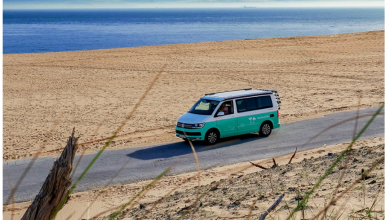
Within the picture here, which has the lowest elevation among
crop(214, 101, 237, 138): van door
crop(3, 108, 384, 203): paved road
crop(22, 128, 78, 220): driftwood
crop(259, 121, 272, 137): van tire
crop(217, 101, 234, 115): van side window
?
crop(3, 108, 384, 203): paved road

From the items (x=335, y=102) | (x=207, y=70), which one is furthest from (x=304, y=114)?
(x=207, y=70)

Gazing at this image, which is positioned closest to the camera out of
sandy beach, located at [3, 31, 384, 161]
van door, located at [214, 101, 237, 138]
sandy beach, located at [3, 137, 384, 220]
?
sandy beach, located at [3, 137, 384, 220]

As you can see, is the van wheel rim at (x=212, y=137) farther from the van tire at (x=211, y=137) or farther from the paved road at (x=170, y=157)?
the paved road at (x=170, y=157)

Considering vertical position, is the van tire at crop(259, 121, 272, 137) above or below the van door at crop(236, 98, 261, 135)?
below

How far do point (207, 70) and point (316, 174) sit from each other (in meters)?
31.0

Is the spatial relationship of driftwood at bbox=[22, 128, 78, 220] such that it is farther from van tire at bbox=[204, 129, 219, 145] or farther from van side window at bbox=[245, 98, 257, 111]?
van side window at bbox=[245, 98, 257, 111]

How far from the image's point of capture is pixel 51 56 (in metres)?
49.9

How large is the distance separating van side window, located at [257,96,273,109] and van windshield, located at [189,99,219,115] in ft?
6.23

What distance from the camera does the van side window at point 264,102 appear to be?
19438 mm

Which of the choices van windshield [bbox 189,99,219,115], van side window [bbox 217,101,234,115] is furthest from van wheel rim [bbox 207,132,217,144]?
van side window [bbox 217,101,234,115]

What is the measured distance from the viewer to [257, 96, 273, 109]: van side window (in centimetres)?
1944

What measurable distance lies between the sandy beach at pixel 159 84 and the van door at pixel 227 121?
93.7 inches

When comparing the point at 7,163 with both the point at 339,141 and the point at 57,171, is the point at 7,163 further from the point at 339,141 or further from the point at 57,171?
the point at 57,171

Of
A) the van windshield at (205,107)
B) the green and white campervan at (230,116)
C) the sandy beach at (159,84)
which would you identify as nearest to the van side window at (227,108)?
the green and white campervan at (230,116)
